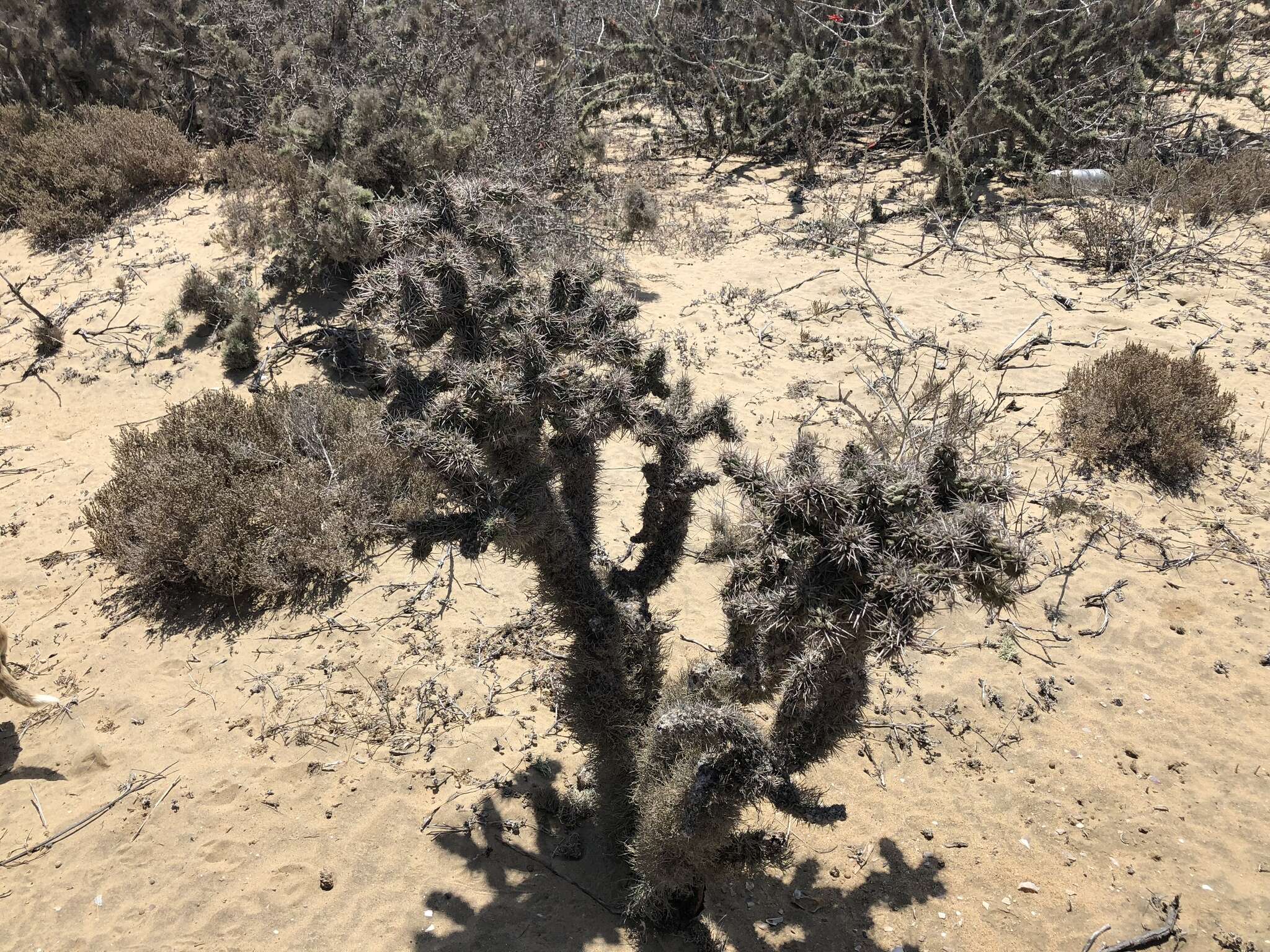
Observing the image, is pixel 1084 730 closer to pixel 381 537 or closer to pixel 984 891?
pixel 984 891

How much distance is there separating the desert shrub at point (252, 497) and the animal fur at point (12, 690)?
84 centimetres

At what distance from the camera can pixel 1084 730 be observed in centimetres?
423

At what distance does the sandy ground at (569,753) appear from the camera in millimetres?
3590

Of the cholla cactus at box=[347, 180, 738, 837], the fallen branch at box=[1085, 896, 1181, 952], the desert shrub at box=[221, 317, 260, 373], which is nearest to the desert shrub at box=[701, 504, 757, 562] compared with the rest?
the cholla cactus at box=[347, 180, 738, 837]

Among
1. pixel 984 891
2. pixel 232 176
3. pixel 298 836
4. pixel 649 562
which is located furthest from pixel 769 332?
pixel 232 176

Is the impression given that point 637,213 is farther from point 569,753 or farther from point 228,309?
point 569,753

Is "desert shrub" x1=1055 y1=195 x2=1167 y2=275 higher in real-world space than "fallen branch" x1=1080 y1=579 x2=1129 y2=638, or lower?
higher

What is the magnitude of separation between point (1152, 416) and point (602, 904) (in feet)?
16.6

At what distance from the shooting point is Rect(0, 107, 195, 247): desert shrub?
912 cm

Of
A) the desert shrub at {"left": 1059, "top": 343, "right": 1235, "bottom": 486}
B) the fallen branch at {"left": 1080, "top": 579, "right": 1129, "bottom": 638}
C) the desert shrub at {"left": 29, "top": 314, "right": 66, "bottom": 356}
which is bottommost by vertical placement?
the fallen branch at {"left": 1080, "top": 579, "right": 1129, "bottom": 638}

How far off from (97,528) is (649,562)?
4.41m

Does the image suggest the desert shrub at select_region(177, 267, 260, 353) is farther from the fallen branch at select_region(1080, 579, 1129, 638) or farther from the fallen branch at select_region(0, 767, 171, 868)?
the fallen branch at select_region(1080, 579, 1129, 638)

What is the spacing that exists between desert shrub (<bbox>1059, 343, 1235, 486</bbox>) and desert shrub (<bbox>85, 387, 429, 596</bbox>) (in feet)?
16.2

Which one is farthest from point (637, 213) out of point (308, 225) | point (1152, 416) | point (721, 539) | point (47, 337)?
point (47, 337)
